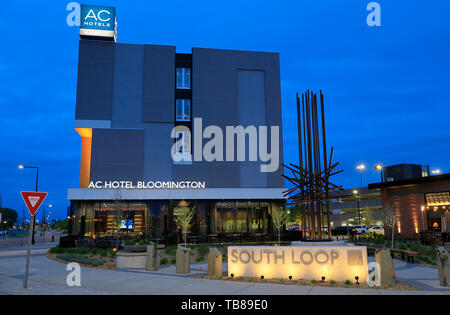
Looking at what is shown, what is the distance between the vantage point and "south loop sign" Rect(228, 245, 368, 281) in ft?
38.7

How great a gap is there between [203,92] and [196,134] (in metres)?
5.89

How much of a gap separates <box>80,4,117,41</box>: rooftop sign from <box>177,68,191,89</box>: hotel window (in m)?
9.90

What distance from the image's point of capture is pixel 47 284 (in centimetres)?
1217

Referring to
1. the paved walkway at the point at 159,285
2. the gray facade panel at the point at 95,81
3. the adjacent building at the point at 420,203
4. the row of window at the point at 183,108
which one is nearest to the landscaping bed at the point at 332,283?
the paved walkway at the point at 159,285

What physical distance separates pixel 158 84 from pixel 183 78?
360 centimetres

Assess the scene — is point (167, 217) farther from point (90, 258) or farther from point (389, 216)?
point (389, 216)

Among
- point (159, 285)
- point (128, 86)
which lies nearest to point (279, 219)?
point (159, 285)

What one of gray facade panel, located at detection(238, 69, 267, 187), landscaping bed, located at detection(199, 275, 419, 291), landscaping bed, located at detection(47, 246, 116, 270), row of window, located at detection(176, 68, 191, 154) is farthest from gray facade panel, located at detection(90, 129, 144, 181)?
landscaping bed, located at detection(199, 275, 419, 291)

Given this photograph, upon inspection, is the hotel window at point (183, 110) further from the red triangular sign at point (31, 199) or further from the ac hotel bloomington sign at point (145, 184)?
the red triangular sign at point (31, 199)

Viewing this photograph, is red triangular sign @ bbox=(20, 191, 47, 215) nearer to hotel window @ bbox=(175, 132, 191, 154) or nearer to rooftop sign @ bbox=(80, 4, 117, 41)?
hotel window @ bbox=(175, 132, 191, 154)

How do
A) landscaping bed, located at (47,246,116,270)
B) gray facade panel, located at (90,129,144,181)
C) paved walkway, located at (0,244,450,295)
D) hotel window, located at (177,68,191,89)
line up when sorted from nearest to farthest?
paved walkway, located at (0,244,450,295), landscaping bed, located at (47,246,116,270), gray facade panel, located at (90,129,144,181), hotel window, located at (177,68,191,89)

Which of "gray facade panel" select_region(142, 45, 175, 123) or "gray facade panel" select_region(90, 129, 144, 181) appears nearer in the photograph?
"gray facade panel" select_region(90, 129, 144, 181)

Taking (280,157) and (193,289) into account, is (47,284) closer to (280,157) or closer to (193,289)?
(193,289)
